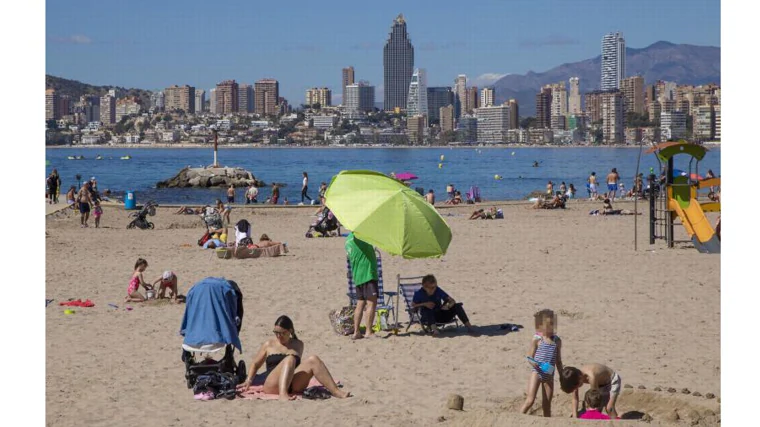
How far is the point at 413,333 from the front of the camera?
9.99 m

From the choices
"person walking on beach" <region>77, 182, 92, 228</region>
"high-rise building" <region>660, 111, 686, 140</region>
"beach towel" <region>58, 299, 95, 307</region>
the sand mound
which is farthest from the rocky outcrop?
"high-rise building" <region>660, 111, 686, 140</region>

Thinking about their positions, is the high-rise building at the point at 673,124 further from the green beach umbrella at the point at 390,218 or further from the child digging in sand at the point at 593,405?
the child digging in sand at the point at 593,405

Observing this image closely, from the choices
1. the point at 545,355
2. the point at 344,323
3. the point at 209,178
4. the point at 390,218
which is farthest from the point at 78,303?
the point at 209,178

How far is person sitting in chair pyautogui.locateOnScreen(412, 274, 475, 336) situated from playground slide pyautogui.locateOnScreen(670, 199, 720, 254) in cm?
692

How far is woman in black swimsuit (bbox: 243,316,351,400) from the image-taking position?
766cm

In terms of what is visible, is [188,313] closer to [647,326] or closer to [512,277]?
[647,326]

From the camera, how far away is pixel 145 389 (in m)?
7.93

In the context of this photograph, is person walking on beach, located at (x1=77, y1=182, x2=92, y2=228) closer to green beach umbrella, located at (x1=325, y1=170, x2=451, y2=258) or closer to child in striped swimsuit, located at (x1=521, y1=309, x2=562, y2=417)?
green beach umbrella, located at (x1=325, y1=170, x2=451, y2=258)

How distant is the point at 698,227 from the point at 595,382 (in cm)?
934
